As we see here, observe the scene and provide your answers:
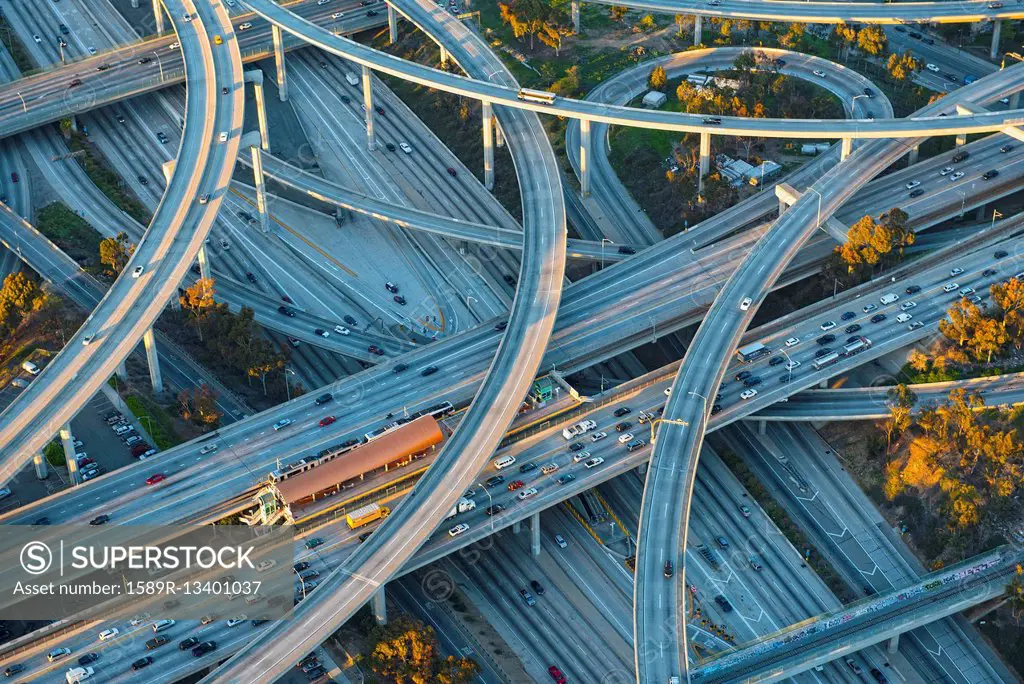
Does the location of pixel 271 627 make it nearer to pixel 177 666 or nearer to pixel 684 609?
pixel 177 666

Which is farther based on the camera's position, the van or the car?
the van

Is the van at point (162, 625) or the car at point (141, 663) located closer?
the car at point (141, 663)

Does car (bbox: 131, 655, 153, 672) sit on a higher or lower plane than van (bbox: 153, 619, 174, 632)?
lower

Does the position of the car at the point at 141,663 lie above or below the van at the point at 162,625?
below

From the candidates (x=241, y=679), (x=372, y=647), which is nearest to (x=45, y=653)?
(x=241, y=679)

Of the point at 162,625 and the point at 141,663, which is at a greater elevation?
the point at 162,625
